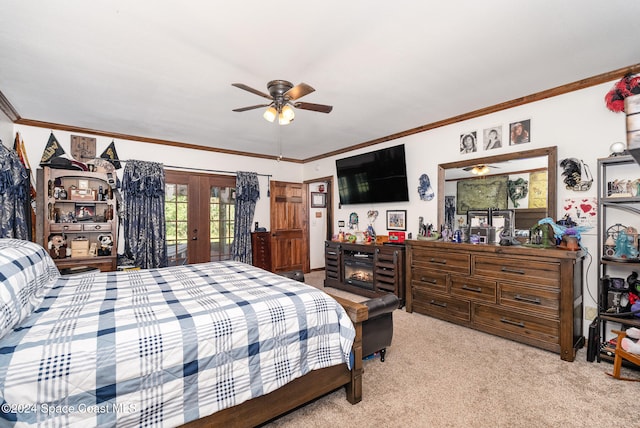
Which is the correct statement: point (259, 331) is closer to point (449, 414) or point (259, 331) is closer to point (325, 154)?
point (449, 414)

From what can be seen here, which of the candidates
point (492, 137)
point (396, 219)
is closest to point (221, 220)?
point (396, 219)

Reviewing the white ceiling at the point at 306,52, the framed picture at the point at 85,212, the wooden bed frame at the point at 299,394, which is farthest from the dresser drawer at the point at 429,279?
the framed picture at the point at 85,212

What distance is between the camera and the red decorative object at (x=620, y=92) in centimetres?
249

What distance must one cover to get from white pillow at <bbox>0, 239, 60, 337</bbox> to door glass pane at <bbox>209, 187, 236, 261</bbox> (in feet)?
10.7

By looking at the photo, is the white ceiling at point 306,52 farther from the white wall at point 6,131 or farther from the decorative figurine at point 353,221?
the decorative figurine at point 353,221

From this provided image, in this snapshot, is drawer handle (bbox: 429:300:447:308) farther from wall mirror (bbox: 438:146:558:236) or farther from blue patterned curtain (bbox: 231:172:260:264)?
blue patterned curtain (bbox: 231:172:260:264)

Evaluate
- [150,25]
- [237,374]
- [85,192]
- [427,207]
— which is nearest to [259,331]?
[237,374]

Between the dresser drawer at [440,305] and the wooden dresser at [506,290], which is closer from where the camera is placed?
the wooden dresser at [506,290]

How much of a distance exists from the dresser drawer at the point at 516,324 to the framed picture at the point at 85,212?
17.1 ft

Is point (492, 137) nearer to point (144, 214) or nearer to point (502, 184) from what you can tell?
point (502, 184)

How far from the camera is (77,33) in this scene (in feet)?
6.78

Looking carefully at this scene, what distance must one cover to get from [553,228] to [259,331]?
9.67ft

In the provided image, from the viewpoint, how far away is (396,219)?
473 centimetres

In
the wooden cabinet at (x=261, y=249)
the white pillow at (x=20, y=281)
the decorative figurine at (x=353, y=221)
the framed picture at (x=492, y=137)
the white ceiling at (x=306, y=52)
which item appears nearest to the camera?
the white pillow at (x=20, y=281)
